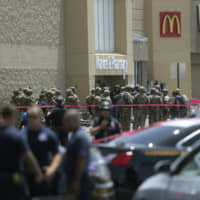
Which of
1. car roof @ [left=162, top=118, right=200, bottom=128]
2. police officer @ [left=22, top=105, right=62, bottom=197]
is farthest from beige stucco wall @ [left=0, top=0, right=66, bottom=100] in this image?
police officer @ [left=22, top=105, right=62, bottom=197]

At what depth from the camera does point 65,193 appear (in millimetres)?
6543

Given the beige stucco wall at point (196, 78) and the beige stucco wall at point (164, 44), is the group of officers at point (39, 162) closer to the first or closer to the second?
the beige stucco wall at point (164, 44)

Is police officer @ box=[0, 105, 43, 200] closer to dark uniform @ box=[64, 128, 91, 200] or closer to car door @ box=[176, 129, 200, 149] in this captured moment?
dark uniform @ box=[64, 128, 91, 200]

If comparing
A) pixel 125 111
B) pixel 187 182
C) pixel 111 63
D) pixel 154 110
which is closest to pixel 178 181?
pixel 187 182

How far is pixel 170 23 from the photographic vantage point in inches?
1672

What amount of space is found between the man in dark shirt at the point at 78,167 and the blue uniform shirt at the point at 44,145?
300 mm

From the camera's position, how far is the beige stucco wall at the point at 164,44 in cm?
4250

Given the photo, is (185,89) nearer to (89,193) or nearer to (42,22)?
(42,22)

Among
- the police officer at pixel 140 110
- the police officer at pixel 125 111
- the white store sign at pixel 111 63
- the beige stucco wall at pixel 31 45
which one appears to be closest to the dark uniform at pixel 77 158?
the police officer at pixel 125 111

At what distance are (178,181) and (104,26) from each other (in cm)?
2670

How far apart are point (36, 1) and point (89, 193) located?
2251 cm

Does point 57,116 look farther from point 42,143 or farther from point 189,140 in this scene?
point 42,143

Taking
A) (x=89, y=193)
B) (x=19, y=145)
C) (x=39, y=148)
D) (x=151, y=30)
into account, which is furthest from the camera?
(x=151, y=30)

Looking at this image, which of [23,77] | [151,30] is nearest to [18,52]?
[23,77]
